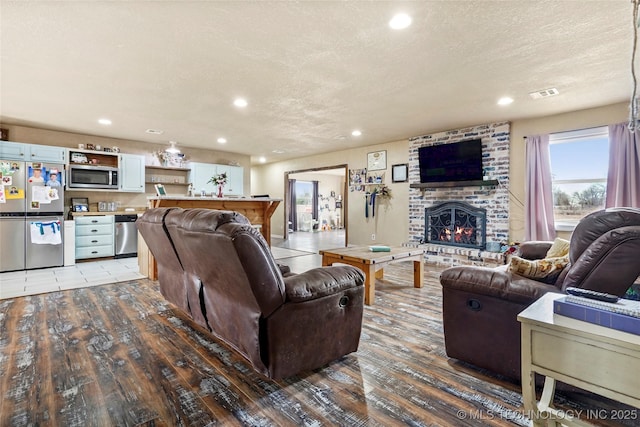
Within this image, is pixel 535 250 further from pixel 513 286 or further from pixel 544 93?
pixel 544 93

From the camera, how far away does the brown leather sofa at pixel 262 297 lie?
5.40 feet

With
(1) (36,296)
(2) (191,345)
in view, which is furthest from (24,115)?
(2) (191,345)

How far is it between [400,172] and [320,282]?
4.97 metres

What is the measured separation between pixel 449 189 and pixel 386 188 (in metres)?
1.39

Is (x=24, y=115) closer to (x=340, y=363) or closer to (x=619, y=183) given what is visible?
(x=340, y=363)

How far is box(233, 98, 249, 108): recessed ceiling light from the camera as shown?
4012 millimetres

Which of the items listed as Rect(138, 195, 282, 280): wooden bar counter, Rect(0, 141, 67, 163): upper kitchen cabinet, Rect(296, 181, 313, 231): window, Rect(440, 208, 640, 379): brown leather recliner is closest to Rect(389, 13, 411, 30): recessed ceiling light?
Rect(440, 208, 640, 379): brown leather recliner

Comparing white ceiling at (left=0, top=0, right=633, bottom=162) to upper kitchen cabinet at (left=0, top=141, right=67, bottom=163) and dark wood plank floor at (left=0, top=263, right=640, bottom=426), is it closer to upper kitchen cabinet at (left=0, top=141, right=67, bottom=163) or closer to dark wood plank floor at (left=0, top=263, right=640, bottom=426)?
upper kitchen cabinet at (left=0, top=141, right=67, bottom=163)

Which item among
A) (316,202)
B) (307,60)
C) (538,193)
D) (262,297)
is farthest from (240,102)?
(316,202)

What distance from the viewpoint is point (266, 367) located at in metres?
1.80

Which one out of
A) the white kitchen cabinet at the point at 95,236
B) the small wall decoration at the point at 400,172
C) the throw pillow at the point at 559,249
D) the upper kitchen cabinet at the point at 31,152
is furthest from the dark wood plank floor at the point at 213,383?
the small wall decoration at the point at 400,172

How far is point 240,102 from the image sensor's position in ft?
13.4

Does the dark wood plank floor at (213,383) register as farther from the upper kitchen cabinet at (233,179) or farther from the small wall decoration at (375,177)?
the upper kitchen cabinet at (233,179)

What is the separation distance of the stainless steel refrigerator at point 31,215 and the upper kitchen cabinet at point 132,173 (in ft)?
3.28
